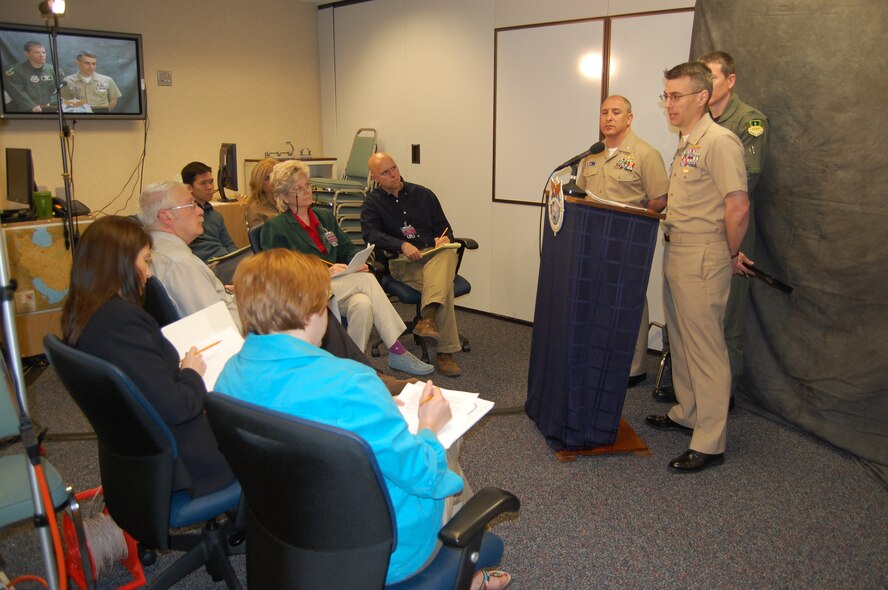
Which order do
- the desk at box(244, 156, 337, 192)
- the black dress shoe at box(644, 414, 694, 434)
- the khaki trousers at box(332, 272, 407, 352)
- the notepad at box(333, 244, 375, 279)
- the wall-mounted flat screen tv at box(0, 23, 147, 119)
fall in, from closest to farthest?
the black dress shoe at box(644, 414, 694, 434), the notepad at box(333, 244, 375, 279), the khaki trousers at box(332, 272, 407, 352), the wall-mounted flat screen tv at box(0, 23, 147, 119), the desk at box(244, 156, 337, 192)

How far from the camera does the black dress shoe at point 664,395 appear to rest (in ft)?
11.9

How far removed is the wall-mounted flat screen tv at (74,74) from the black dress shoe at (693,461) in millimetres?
4383

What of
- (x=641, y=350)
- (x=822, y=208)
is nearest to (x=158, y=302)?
(x=641, y=350)

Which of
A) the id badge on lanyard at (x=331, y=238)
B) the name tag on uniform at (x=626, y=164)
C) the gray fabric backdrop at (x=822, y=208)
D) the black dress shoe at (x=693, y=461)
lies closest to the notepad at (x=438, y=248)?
the id badge on lanyard at (x=331, y=238)

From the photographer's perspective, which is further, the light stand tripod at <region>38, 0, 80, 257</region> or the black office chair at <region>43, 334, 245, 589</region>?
the light stand tripod at <region>38, 0, 80, 257</region>

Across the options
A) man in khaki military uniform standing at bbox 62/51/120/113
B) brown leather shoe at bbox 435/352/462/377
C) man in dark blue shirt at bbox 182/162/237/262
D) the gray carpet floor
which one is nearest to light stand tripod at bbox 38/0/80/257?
man in khaki military uniform standing at bbox 62/51/120/113

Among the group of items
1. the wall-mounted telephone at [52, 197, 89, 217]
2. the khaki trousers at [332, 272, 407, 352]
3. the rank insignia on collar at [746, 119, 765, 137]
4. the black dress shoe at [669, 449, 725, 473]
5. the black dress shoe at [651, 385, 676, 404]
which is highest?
the rank insignia on collar at [746, 119, 765, 137]

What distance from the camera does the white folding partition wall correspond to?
13.8ft

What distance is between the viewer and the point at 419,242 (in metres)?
4.40

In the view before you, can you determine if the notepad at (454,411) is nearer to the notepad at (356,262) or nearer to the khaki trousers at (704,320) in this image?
the khaki trousers at (704,320)

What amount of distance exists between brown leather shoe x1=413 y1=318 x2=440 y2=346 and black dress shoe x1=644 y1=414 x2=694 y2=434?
132cm

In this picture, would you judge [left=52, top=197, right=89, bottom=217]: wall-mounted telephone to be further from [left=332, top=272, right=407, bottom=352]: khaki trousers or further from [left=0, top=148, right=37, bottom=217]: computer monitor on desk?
[left=332, top=272, right=407, bottom=352]: khaki trousers

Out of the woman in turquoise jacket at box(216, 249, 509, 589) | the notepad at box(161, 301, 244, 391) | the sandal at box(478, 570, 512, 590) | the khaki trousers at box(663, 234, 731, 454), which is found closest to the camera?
the woman in turquoise jacket at box(216, 249, 509, 589)

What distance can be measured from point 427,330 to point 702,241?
5.68 feet
